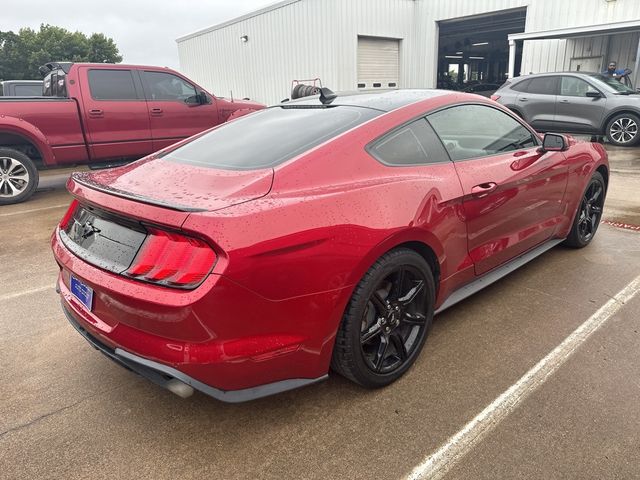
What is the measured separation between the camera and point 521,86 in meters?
11.4

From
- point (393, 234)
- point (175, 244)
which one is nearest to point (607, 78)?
point (393, 234)

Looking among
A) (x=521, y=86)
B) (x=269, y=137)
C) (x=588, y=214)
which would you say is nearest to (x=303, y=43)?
(x=521, y=86)

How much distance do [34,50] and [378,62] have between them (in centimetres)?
3908

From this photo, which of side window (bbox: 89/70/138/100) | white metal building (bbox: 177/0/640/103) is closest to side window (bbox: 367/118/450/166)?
side window (bbox: 89/70/138/100)

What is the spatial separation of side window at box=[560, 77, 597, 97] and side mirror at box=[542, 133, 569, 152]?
8559 millimetres

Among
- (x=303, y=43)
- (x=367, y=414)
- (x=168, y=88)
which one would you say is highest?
(x=303, y=43)

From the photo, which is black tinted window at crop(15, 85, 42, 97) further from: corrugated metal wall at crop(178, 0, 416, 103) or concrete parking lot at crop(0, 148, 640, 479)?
concrete parking lot at crop(0, 148, 640, 479)

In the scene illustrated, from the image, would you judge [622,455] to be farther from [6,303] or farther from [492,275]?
[6,303]

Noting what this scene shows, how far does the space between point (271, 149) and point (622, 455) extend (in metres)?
2.10

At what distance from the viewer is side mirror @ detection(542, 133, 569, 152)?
3391 millimetres

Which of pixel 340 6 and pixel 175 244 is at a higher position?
pixel 340 6

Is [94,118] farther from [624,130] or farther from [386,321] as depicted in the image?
[624,130]

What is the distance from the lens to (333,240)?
78.8 inches

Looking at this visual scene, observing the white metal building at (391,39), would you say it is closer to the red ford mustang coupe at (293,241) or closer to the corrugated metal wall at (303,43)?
the corrugated metal wall at (303,43)
